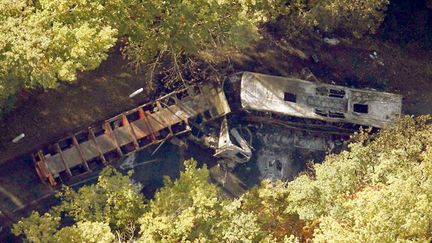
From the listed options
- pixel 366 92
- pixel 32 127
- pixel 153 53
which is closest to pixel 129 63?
pixel 153 53

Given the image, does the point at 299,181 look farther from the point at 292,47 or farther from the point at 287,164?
the point at 292,47

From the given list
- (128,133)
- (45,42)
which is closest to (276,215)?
(128,133)

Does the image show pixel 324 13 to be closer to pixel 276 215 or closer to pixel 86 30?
pixel 276 215

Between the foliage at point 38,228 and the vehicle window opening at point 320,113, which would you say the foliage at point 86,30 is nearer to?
the foliage at point 38,228

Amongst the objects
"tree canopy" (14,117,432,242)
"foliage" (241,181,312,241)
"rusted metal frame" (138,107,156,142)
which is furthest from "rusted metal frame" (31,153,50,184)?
"foliage" (241,181,312,241)

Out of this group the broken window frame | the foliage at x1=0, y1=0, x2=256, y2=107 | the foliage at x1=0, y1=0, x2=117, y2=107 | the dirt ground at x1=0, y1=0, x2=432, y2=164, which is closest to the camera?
the foliage at x1=0, y1=0, x2=117, y2=107

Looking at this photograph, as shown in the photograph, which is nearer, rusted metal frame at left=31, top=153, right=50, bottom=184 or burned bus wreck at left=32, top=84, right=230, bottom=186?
rusted metal frame at left=31, top=153, right=50, bottom=184

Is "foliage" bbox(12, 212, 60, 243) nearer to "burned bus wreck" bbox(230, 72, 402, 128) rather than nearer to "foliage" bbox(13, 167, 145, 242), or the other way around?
"foliage" bbox(13, 167, 145, 242)
